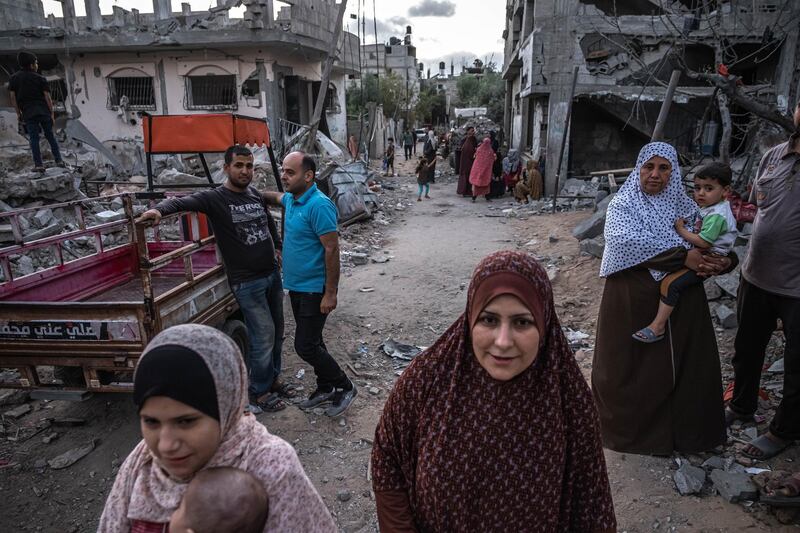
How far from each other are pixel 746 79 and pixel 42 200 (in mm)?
15523

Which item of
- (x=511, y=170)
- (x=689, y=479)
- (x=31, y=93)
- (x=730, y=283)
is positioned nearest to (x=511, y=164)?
(x=511, y=170)

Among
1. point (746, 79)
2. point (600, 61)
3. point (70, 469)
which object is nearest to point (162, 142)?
point (70, 469)

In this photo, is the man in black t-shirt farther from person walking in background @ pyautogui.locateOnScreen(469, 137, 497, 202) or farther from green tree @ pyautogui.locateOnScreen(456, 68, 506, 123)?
green tree @ pyautogui.locateOnScreen(456, 68, 506, 123)

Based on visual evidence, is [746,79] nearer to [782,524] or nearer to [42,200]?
[782,524]

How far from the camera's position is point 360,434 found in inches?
143

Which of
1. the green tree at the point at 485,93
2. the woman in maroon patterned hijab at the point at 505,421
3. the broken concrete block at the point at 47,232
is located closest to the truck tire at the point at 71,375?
the woman in maroon patterned hijab at the point at 505,421

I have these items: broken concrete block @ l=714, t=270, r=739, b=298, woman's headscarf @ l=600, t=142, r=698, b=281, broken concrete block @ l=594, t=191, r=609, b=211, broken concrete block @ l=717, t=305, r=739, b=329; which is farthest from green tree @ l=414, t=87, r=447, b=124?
woman's headscarf @ l=600, t=142, r=698, b=281

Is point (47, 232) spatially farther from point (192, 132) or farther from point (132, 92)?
point (132, 92)

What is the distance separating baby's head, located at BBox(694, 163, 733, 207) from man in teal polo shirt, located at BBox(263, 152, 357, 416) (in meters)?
2.28

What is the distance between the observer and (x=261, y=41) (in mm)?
12547

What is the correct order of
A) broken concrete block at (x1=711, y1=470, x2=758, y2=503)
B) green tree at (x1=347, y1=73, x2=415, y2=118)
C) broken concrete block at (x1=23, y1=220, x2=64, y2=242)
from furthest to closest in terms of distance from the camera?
1. green tree at (x1=347, y1=73, x2=415, y2=118)
2. broken concrete block at (x1=23, y1=220, x2=64, y2=242)
3. broken concrete block at (x1=711, y1=470, x2=758, y2=503)

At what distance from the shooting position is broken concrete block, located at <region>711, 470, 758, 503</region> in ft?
8.85

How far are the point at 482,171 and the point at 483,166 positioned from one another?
136 mm

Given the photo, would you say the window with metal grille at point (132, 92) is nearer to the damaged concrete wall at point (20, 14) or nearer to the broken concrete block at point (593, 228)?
the damaged concrete wall at point (20, 14)
